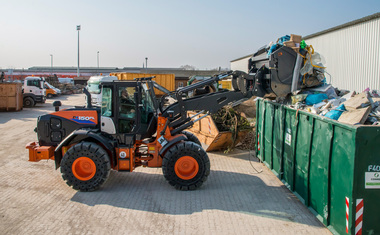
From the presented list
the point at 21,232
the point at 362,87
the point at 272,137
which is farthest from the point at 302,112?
the point at 362,87

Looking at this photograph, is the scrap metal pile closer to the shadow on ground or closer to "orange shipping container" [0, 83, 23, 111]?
the shadow on ground

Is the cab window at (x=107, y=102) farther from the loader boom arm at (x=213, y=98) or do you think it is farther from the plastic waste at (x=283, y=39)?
the plastic waste at (x=283, y=39)

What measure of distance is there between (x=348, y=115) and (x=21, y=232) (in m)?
5.75

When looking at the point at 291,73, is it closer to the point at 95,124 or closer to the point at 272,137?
the point at 272,137

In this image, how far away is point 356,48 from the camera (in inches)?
501

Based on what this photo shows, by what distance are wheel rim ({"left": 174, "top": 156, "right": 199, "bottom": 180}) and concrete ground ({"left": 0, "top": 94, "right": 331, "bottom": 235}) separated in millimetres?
398

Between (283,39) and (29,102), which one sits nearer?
(283,39)

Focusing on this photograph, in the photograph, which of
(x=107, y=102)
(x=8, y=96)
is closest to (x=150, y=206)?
(x=107, y=102)

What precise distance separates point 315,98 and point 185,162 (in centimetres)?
321

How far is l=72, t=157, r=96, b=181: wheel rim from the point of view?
7.45 meters

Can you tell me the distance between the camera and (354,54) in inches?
507

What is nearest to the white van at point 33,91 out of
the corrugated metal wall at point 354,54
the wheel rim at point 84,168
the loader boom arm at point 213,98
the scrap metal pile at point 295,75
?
the wheel rim at point 84,168

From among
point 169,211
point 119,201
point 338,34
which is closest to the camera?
point 169,211

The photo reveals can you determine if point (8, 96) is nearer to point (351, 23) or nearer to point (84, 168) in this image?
point (84, 168)
